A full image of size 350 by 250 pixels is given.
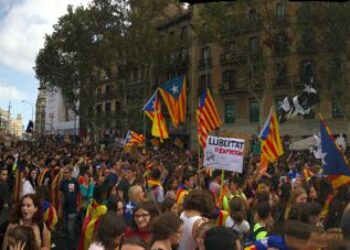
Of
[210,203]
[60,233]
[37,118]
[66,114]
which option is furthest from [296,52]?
[37,118]

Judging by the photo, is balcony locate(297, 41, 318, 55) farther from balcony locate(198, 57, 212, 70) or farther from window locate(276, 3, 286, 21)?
balcony locate(198, 57, 212, 70)

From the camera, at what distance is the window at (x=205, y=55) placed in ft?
145

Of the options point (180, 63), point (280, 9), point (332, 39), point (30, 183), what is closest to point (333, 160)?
point (30, 183)

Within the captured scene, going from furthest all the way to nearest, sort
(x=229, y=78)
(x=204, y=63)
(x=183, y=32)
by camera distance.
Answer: (x=183, y=32), (x=204, y=63), (x=229, y=78)

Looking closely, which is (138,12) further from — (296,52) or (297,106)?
(297,106)

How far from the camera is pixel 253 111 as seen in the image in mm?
40375

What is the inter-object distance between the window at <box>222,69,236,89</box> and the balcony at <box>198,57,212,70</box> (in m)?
1.78

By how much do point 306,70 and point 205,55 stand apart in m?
11.2

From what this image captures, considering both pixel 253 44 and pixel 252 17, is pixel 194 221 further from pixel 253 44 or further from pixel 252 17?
pixel 253 44

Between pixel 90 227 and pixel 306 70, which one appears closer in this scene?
pixel 90 227

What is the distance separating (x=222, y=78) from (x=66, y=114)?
48848 mm

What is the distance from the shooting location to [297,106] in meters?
20.9

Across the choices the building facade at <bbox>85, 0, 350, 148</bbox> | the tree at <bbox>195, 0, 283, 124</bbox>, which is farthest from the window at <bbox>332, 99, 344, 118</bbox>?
the tree at <bbox>195, 0, 283, 124</bbox>

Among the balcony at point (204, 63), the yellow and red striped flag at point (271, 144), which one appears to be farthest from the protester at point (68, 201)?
the balcony at point (204, 63)
